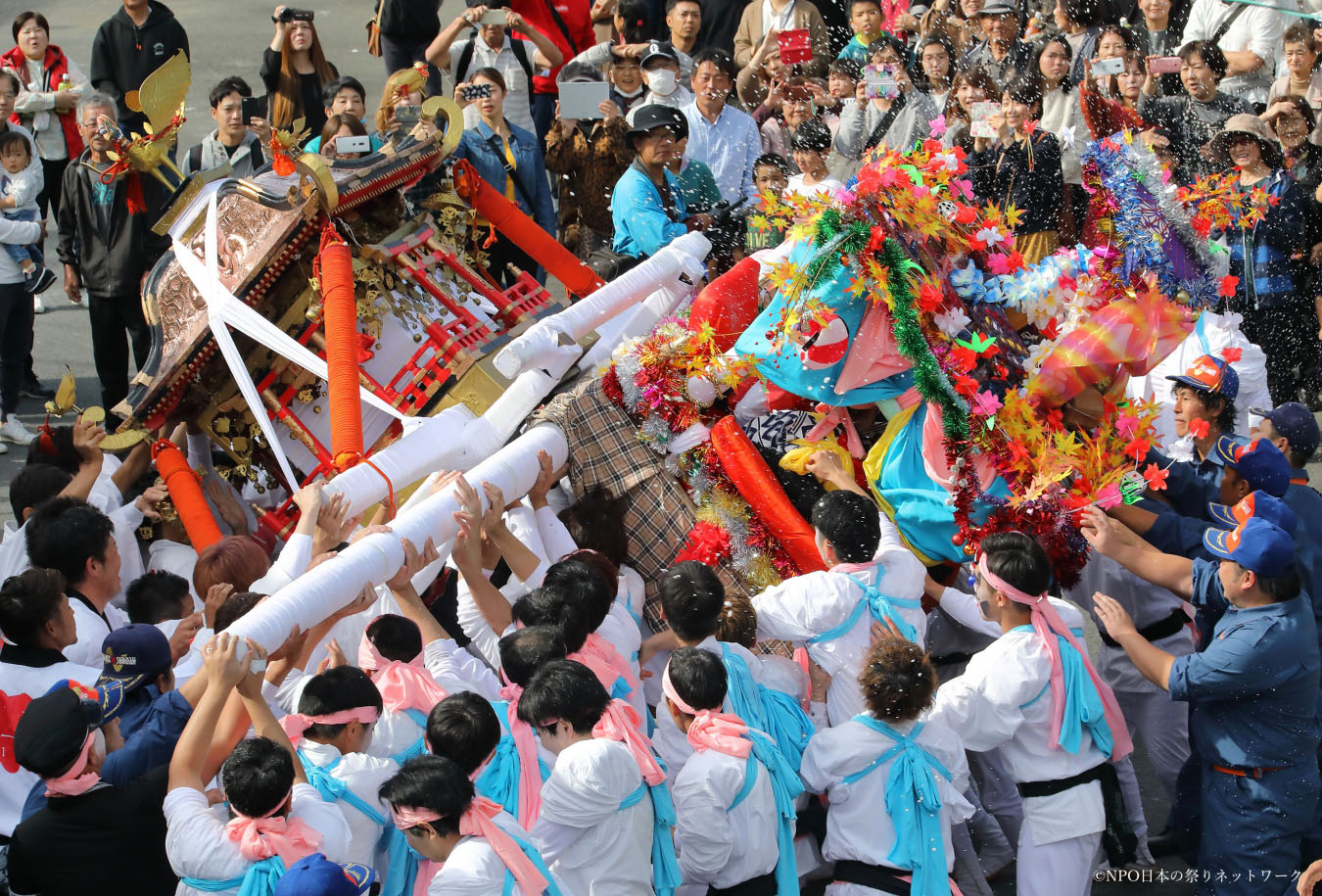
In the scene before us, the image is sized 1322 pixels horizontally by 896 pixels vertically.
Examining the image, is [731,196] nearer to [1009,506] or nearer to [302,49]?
[302,49]

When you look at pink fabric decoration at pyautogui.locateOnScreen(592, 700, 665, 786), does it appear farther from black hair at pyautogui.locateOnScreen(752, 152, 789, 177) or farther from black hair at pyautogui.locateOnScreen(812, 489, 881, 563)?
black hair at pyautogui.locateOnScreen(752, 152, 789, 177)

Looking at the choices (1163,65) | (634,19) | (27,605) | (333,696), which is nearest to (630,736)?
(333,696)

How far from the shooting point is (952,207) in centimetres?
565

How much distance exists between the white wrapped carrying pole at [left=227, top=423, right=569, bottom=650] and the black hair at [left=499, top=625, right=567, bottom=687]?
0.67 meters

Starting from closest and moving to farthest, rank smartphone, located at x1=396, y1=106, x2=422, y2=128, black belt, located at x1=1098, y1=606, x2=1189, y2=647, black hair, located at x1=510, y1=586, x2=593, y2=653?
black hair, located at x1=510, y1=586, x2=593, y2=653
black belt, located at x1=1098, y1=606, x2=1189, y2=647
smartphone, located at x1=396, y1=106, x2=422, y2=128

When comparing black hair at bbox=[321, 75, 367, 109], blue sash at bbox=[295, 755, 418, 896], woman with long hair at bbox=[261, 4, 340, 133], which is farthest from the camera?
woman with long hair at bbox=[261, 4, 340, 133]

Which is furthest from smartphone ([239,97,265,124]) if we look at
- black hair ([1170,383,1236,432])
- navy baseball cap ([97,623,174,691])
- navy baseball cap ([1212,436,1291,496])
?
navy baseball cap ([1212,436,1291,496])

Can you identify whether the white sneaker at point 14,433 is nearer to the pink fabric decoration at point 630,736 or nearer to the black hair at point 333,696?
the black hair at point 333,696

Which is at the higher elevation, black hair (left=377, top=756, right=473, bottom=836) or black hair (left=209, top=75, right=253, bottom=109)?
black hair (left=209, top=75, right=253, bottom=109)

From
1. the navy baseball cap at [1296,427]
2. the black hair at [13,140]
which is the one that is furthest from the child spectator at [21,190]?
the navy baseball cap at [1296,427]

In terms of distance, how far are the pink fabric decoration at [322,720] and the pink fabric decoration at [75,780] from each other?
0.51m

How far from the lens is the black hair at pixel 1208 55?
9188mm

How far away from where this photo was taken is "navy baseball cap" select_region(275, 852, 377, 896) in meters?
3.24

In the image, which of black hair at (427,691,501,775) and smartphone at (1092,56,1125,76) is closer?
black hair at (427,691,501,775)
